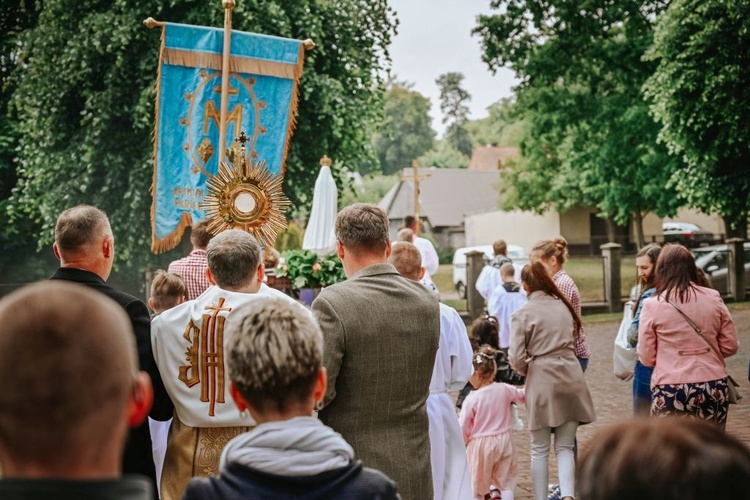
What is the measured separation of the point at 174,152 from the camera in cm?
875

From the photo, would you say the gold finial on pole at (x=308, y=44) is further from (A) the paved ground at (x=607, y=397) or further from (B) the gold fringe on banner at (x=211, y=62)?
(A) the paved ground at (x=607, y=397)

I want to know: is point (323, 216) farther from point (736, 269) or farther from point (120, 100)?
point (736, 269)

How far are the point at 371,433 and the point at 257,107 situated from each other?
5.66 m

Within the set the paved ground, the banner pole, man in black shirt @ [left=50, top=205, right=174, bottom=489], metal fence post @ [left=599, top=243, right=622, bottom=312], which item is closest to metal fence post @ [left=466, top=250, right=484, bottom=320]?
the paved ground

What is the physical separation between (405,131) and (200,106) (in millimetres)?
88081

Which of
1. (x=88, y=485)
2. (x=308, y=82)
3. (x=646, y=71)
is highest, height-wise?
(x=646, y=71)

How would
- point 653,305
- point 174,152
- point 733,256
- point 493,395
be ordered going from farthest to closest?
point 733,256
point 174,152
point 493,395
point 653,305

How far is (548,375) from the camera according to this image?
20.3 ft

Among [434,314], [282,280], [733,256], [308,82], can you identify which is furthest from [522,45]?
[434,314]

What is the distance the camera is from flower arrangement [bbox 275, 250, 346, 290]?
9883mm

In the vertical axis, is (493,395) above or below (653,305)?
below

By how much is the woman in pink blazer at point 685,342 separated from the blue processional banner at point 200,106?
4438 millimetres

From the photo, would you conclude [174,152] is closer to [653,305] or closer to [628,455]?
[653,305]

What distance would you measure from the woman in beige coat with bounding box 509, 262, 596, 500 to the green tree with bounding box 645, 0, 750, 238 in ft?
51.1
